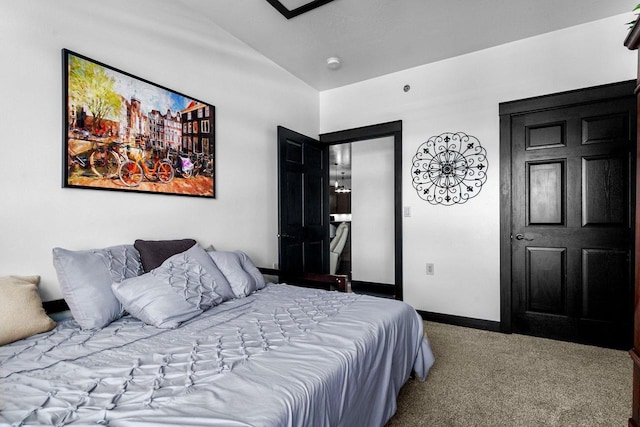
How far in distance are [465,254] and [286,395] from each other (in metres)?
2.89

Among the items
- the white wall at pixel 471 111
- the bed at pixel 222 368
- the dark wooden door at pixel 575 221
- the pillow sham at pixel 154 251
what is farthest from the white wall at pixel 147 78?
the dark wooden door at pixel 575 221

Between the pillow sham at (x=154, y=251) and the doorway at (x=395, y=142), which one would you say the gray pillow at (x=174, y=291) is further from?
the doorway at (x=395, y=142)

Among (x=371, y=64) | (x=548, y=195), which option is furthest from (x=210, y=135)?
(x=548, y=195)

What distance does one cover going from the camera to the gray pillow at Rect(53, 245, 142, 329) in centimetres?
153

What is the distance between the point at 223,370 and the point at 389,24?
3.01m

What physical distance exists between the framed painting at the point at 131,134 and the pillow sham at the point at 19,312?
→ 0.61 meters

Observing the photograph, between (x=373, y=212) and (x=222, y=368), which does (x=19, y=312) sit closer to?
(x=222, y=368)

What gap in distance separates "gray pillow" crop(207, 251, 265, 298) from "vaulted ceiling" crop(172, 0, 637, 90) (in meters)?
1.99

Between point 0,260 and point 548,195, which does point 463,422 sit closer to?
point 548,195

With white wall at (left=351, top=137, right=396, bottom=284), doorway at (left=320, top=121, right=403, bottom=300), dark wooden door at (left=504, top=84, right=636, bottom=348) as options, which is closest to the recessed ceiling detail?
doorway at (left=320, top=121, right=403, bottom=300)

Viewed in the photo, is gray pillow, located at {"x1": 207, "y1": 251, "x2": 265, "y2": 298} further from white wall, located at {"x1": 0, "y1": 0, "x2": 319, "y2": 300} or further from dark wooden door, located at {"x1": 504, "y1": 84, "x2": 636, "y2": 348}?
dark wooden door, located at {"x1": 504, "y1": 84, "x2": 636, "y2": 348}

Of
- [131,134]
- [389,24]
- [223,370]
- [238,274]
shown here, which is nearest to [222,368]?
[223,370]

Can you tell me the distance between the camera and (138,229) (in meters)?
2.18

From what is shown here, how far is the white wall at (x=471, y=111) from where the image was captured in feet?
9.22
